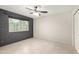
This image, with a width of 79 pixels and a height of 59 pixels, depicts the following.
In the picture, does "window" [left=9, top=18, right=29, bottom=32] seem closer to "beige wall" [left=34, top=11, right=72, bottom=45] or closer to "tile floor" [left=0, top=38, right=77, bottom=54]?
"beige wall" [left=34, top=11, right=72, bottom=45]

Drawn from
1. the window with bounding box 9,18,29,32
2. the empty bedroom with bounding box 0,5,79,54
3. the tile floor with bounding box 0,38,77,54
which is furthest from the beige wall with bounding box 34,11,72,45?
the window with bounding box 9,18,29,32

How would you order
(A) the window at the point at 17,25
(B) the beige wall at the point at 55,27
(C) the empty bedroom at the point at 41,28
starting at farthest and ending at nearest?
(A) the window at the point at 17,25, (B) the beige wall at the point at 55,27, (C) the empty bedroom at the point at 41,28

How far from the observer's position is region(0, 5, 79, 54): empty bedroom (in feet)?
11.5

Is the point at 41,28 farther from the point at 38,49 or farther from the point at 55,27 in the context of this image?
the point at 38,49

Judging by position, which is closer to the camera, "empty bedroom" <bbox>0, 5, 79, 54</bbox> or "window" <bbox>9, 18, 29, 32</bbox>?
"empty bedroom" <bbox>0, 5, 79, 54</bbox>

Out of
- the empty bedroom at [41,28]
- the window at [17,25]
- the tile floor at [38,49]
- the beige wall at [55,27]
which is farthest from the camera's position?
the window at [17,25]

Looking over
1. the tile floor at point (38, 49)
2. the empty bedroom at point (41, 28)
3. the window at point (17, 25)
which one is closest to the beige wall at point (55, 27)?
the empty bedroom at point (41, 28)

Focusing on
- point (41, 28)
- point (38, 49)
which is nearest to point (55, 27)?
point (41, 28)

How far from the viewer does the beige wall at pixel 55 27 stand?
4.44 metres

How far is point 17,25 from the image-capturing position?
17.0 feet

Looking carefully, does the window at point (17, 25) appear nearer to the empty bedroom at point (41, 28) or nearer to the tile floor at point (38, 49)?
the empty bedroom at point (41, 28)
